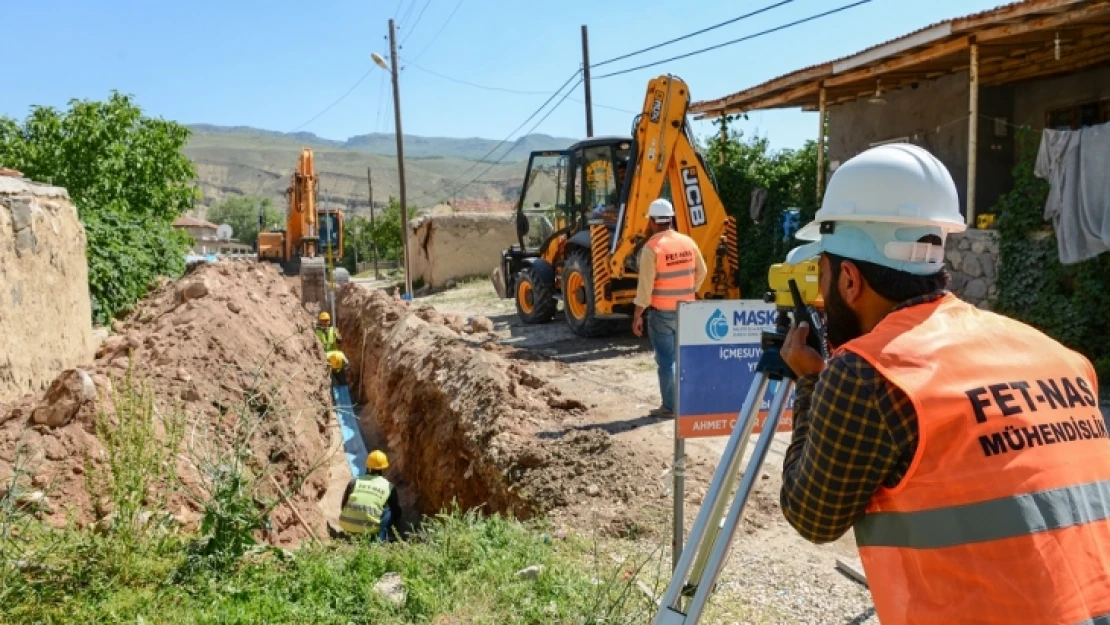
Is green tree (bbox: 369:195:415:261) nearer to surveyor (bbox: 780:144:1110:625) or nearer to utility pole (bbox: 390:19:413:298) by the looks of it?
utility pole (bbox: 390:19:413:298)

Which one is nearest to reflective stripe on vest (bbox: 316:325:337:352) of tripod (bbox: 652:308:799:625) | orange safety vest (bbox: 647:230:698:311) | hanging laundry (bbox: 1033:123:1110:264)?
orange safety vest (bbox: 647:230:698:311)

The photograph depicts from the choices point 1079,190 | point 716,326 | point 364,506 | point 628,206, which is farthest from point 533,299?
point 716,326

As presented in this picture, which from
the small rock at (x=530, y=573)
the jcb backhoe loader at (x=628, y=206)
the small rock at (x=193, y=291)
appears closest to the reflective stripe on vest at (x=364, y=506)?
the small rock at (x=530, y=573)

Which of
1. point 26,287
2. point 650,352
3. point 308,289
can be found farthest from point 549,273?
point 26,287

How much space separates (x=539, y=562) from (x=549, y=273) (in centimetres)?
1055

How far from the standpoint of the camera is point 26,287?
764 cm

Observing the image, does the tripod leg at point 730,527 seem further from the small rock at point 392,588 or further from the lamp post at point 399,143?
the lamp post at point 399,143

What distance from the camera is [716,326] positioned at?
14.4ft

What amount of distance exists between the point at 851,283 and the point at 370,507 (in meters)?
5.87

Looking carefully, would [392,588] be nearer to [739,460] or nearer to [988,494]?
[739,460]

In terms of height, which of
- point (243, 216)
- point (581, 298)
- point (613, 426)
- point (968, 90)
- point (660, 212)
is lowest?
point (613, 426)

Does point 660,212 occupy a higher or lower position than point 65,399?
higher

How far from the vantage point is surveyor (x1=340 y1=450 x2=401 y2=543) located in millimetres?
7148

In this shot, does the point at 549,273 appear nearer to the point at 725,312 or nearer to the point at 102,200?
the point at 102,200
